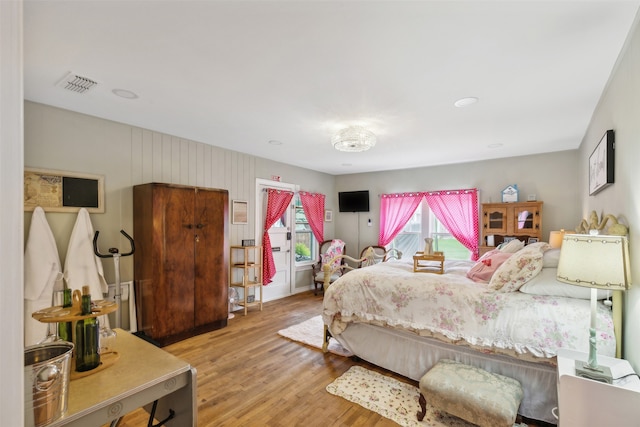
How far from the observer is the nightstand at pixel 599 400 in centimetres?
139

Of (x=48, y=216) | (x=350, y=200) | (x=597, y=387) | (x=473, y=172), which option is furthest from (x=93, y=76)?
(x=473, y=172)

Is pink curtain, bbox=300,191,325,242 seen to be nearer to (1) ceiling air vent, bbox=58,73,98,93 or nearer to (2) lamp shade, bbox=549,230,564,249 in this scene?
(1) ceiling air vent, bbox=58,73,98,93

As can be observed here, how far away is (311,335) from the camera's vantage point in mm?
3736

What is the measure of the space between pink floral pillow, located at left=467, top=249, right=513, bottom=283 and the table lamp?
106 cm

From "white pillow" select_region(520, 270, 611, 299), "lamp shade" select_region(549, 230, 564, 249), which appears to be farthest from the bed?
"lamp shade" select_region(549, 230, 564, 249)

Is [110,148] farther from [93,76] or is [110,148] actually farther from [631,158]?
[631,158]

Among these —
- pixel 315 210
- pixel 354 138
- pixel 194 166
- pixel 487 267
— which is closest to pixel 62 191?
pixel 194 166

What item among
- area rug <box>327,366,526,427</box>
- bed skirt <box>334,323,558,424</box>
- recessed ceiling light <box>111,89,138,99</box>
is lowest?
area rug <box>327,366,526,427</box>

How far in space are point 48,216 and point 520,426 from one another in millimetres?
4432

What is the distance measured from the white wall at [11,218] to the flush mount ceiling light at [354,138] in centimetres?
288

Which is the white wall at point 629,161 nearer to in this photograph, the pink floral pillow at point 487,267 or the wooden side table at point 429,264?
the pink floral pillow at point 487,267

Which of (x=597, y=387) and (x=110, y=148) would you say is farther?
(x=110, y=148)

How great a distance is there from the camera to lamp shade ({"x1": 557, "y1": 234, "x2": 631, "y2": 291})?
146 centimetres

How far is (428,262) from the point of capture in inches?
132
